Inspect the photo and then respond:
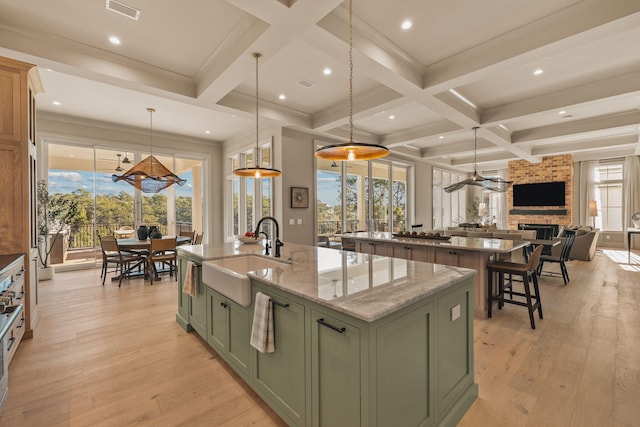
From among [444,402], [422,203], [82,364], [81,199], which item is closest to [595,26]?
[444,402]

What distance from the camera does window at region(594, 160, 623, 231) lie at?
946 cm

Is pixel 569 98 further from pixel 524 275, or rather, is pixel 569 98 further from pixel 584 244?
pixel 584 244

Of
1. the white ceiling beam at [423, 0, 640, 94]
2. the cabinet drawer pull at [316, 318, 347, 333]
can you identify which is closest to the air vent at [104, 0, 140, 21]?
the cabinet drawer pull at [316, 318, 347, 333]

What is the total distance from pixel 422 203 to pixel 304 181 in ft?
17.1

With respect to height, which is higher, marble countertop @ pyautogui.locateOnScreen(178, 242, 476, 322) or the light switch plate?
marble countertop @ pyautogui.locateOnScreen(178, 242, 476, 322)

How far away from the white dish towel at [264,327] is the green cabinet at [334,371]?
343 mm

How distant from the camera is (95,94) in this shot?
16.2 feet

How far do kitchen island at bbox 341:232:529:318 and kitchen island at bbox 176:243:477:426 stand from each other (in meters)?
1.78

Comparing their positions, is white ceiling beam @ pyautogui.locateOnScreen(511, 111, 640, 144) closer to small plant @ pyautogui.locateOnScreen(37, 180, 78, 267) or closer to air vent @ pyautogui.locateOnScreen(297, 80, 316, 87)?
air vent @ pyautogui.locateOnScreen(297, 80, 316, 87)

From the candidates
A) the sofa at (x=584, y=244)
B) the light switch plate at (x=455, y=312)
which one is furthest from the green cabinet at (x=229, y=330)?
the sofa at (x=584, y=244)

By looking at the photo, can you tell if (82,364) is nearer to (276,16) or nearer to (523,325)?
(276,16)

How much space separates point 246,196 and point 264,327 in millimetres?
6224

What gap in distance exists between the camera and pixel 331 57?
366 cm

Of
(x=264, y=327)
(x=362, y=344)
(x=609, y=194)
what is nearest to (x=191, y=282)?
(x=264, y=327)
